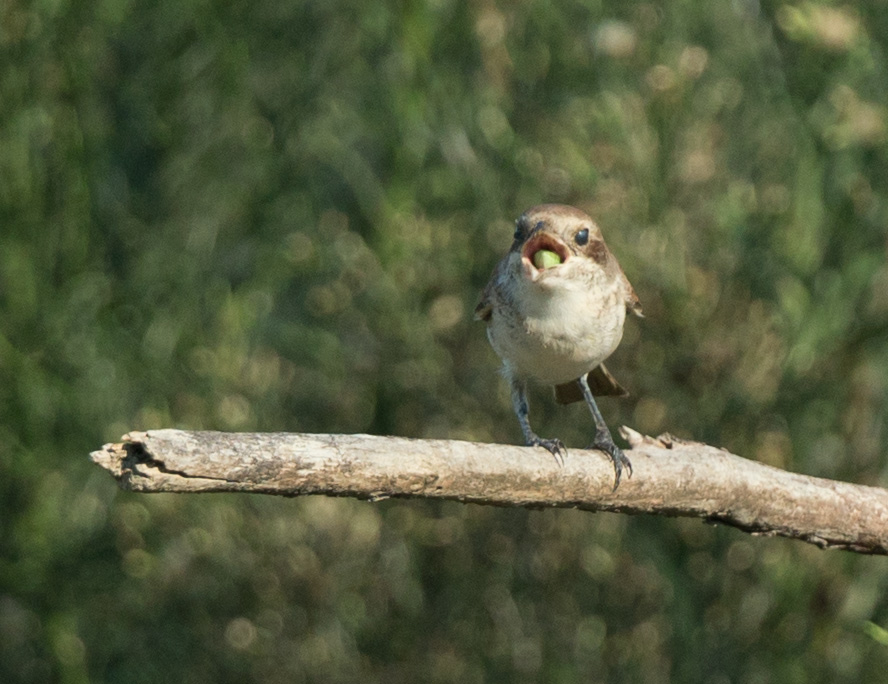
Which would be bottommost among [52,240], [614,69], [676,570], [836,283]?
[676,570]

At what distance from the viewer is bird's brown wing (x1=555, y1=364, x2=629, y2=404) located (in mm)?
5266

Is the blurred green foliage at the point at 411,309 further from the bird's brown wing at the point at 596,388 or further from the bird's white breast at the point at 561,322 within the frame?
the bird's white breast at the point at 561,322

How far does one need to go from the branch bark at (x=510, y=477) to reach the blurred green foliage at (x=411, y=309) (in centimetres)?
167

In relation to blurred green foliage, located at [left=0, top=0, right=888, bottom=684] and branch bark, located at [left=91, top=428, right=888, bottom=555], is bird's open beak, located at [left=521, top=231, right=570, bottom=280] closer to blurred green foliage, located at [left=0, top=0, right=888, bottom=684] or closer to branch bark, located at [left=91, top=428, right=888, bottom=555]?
branch bark, located at [left=91, top=428, right=888, bottom=555]

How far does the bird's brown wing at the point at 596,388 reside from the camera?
5266mm

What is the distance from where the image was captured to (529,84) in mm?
6004

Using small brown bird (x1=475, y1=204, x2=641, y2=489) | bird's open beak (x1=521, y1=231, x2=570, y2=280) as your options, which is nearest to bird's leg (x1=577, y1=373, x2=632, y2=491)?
small brown bird (x1=475, y1=204, x2=641, y2=489)

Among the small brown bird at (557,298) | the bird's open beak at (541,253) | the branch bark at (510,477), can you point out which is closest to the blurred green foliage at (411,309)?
the small brown bird at (557,298)

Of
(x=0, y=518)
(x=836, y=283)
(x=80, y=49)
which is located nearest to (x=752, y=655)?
(x=836, y=283)

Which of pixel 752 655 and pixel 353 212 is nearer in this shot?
pixel 752 655

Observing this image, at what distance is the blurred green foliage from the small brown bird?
96cm

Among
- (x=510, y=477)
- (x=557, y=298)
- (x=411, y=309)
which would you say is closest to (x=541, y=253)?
(x=557, y=298)

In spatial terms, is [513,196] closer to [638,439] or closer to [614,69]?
[614,69]

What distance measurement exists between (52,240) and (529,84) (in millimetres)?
2339
